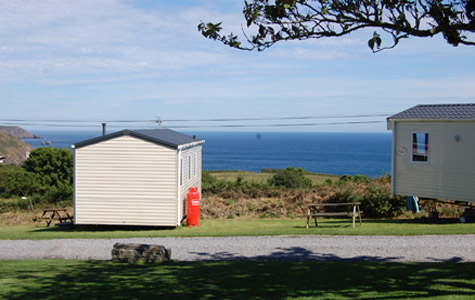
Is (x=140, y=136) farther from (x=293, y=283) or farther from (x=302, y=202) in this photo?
(x=293, y=283)

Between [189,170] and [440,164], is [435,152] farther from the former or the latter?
[189,170]

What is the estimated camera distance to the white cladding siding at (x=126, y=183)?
1501cm

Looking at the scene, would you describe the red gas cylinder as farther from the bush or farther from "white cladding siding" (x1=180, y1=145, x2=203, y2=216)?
the bush

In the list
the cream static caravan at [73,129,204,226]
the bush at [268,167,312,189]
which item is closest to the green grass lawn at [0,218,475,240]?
the cream static caravan at [73,129,204,226]

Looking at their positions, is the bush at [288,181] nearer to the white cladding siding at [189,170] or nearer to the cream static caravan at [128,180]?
the white cladding siding at [189,170]

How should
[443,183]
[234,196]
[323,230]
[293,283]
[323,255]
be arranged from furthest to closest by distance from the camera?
[234,196]
[443,183]
[323,230]
[323,255]
[293,283]

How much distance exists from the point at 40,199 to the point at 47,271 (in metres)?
16.7

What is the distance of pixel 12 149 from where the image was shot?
101m

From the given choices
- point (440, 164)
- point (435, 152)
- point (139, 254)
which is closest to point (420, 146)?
point (435, 152)

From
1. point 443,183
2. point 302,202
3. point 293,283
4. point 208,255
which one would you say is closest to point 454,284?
point 293,283

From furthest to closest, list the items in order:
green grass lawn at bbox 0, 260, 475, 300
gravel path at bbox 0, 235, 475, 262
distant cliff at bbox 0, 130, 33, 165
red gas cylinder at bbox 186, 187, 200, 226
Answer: distant cliff at bbox 0, 130, 33, 165 < red gas cylinder at bbox 186, 187, 200, 226 < gravel path at bbox 0, 235, 475, 262 < green grass lawn at bbox 0, 260, 475, 300

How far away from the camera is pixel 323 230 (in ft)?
42.9

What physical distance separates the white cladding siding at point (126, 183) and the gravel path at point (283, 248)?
2.65 m

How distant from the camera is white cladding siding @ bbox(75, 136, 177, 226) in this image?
15.0m
